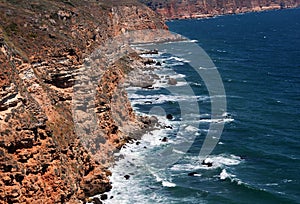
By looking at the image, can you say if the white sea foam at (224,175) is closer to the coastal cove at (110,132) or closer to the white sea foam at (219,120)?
the coastal cove at (110,132)

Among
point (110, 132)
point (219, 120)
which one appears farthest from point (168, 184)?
point (219, 120)

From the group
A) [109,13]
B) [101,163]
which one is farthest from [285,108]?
[109,13]

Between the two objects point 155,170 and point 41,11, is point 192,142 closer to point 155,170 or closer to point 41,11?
point 155,170

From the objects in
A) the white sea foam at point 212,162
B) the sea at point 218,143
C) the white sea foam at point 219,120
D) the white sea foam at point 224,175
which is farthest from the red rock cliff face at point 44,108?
the white sea foam at point 219,120

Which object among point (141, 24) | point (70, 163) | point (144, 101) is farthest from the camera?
point (141, 24)

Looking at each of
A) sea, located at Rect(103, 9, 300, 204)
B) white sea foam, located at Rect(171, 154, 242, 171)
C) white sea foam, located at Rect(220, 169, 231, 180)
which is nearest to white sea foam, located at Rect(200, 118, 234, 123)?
sea, located at Rect(103, 9, 300, 204)
